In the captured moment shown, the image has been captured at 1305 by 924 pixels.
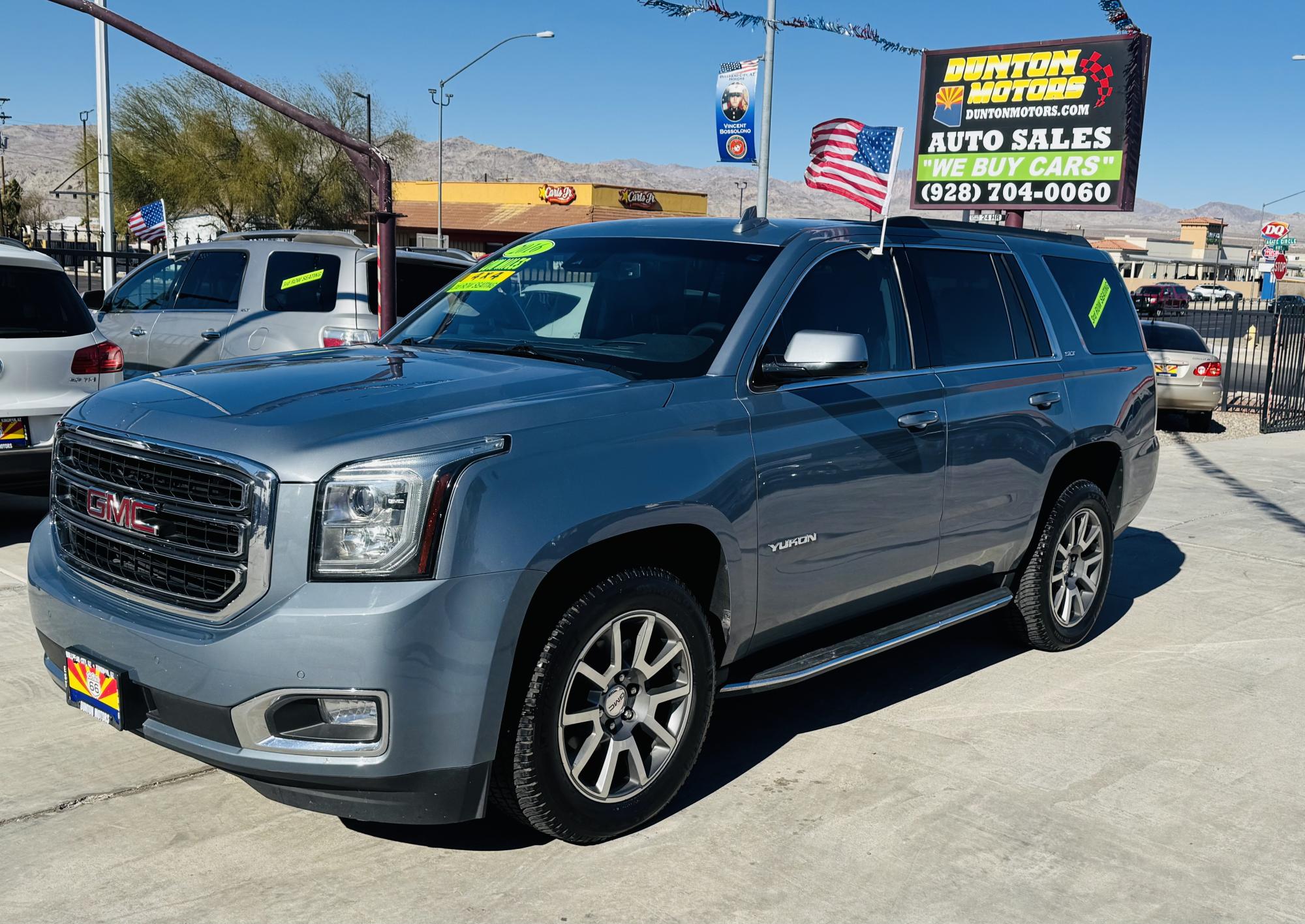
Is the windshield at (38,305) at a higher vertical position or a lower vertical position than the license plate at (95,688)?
higher

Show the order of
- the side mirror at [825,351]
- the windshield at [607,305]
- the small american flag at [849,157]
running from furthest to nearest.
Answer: the small american flag at [849,157] → the windshield at [607,305] → the side mirror at [825,351]

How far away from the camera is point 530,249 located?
17.6 feet

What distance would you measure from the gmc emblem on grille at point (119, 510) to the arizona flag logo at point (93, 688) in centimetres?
42

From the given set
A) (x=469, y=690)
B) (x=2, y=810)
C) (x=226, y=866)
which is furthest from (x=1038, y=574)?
(x=2, y=810)

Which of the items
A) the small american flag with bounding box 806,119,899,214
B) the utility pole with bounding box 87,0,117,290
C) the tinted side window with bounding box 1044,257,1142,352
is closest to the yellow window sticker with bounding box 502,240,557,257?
the tinted side window with bounding box 1044,257,1142,352

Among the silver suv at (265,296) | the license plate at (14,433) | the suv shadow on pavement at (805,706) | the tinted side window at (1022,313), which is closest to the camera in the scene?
the suv shadow on pavement at (805,706)

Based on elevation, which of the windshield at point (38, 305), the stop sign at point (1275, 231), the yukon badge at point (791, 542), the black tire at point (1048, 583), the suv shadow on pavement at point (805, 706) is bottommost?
the suv shadow on pavement at point (805, 706)

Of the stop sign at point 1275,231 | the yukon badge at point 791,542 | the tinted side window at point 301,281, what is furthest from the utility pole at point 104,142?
the stop sign at point 1275,231

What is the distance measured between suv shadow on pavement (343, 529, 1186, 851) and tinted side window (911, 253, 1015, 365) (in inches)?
58.5

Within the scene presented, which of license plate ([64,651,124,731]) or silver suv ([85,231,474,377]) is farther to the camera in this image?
silver suv ([85,231,474,377])

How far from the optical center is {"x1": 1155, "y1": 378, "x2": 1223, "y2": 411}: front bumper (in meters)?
16.9

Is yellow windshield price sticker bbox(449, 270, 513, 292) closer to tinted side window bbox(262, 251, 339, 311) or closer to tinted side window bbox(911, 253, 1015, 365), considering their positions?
tinted side window bbox(911, 253, 1015, 365)

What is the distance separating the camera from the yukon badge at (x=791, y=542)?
428 cm

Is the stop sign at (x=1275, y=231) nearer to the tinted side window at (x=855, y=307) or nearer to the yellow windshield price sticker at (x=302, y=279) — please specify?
the yellow windshield price sticker at (x=302, y=279)
